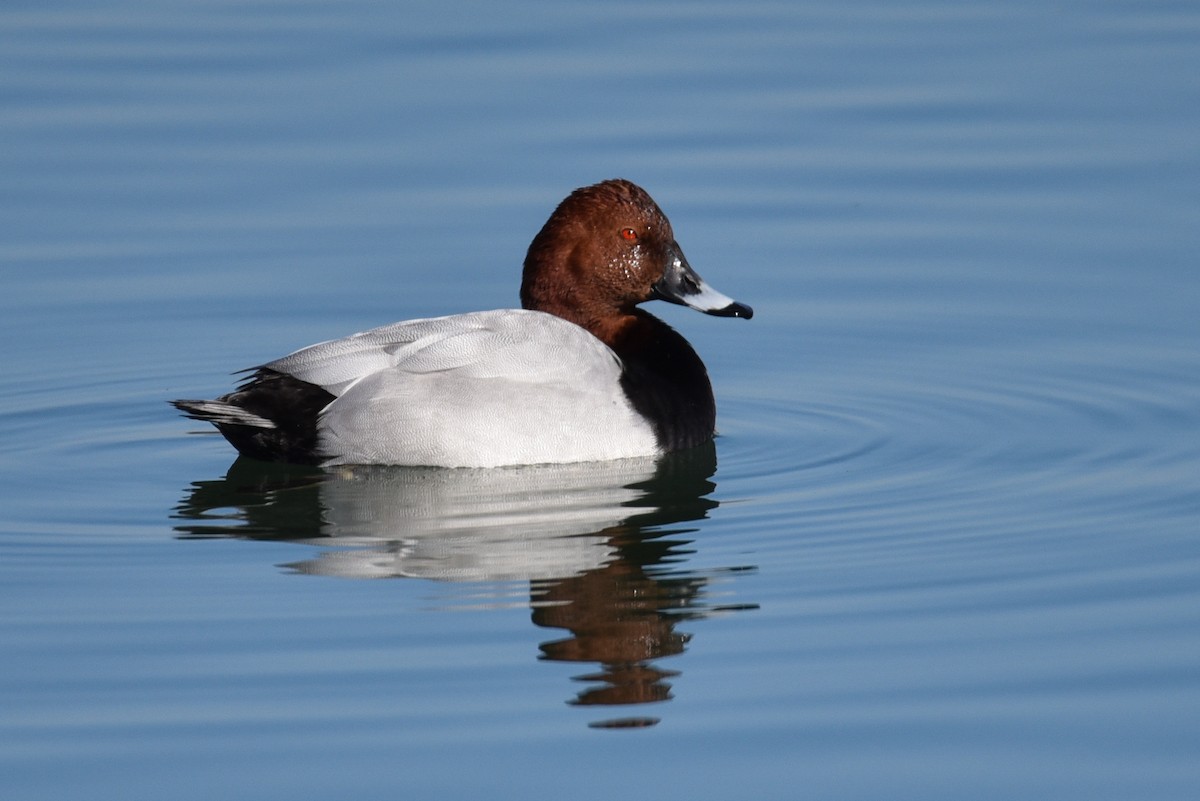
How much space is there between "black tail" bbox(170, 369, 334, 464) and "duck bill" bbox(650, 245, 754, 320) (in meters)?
1.51

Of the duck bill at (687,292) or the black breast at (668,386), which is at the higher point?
the duck bill at (687,292)

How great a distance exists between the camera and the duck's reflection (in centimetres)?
549

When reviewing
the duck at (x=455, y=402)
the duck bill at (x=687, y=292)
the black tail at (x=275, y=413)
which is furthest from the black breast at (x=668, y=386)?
the black tail at (x=275, y=413)

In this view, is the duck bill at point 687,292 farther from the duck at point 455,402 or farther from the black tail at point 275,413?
the black tail at point 275,413

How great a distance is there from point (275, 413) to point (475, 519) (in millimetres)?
951

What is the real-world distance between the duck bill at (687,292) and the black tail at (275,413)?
4.95 feet

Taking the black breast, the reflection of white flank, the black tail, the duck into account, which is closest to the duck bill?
the black breast

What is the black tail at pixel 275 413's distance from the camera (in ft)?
23.2

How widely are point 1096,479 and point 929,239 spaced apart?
296 centimetres

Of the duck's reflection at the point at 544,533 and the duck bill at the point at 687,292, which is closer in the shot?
the duck's reflection at the point at 544,533

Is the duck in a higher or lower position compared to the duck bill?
lower

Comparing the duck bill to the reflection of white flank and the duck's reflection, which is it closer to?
the duck's reflection

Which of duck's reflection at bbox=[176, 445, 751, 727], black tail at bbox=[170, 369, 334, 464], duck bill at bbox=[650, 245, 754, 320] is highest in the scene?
duck bill at bbox=[650, 245, 754, 320]

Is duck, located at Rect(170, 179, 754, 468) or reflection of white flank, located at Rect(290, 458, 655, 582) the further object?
duck, located at Rect(170, 179, 754, 468)
